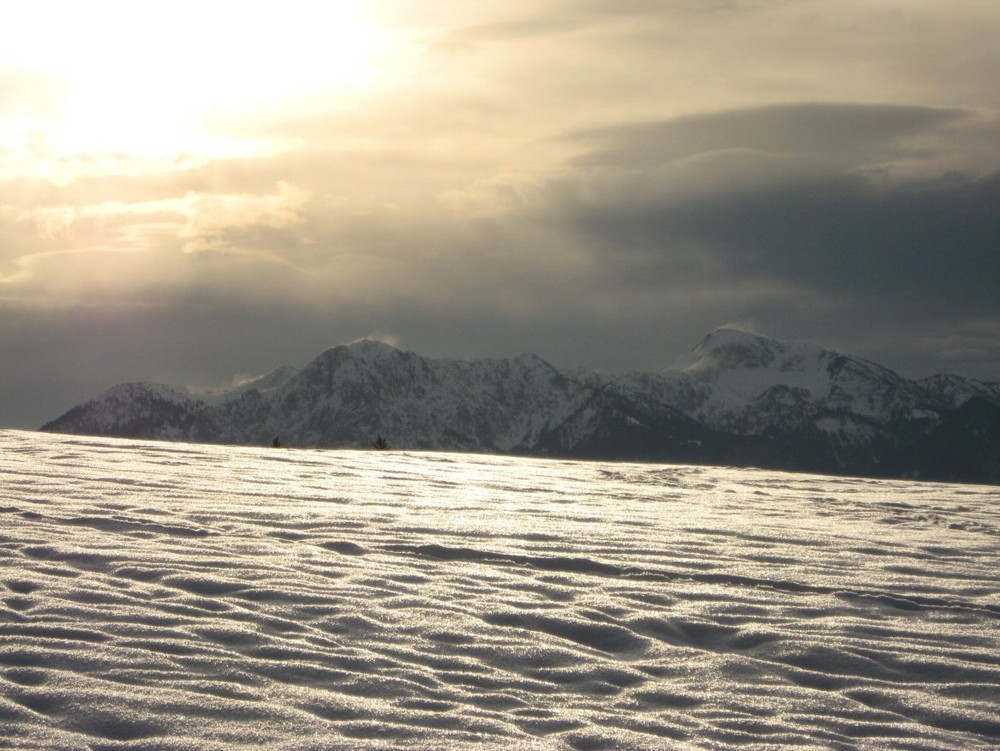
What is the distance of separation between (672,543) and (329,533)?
3192mm

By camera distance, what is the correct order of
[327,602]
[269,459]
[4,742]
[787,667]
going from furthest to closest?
[269,459] → [327,602] → [787,667] → [4,742]

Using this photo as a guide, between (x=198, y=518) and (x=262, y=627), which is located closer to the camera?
(x=262, y=627)

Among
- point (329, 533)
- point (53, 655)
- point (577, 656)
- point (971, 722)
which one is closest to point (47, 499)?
point (329, 533)

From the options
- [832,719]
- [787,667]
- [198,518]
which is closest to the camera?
[832,719]

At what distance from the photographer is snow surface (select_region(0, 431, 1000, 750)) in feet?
18.1

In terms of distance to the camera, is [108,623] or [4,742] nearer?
[4,742]

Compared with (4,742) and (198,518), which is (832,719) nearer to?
(4,742)

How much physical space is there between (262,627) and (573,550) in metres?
3.84

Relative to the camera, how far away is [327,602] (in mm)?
7754

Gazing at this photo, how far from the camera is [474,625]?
7344 millimetres

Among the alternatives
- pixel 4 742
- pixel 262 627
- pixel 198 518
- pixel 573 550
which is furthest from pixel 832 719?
pixel 198 518

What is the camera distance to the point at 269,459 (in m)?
19.6

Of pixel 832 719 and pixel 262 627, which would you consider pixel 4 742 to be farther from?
pixel 832 719

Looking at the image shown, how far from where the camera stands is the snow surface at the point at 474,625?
5.53 metres
